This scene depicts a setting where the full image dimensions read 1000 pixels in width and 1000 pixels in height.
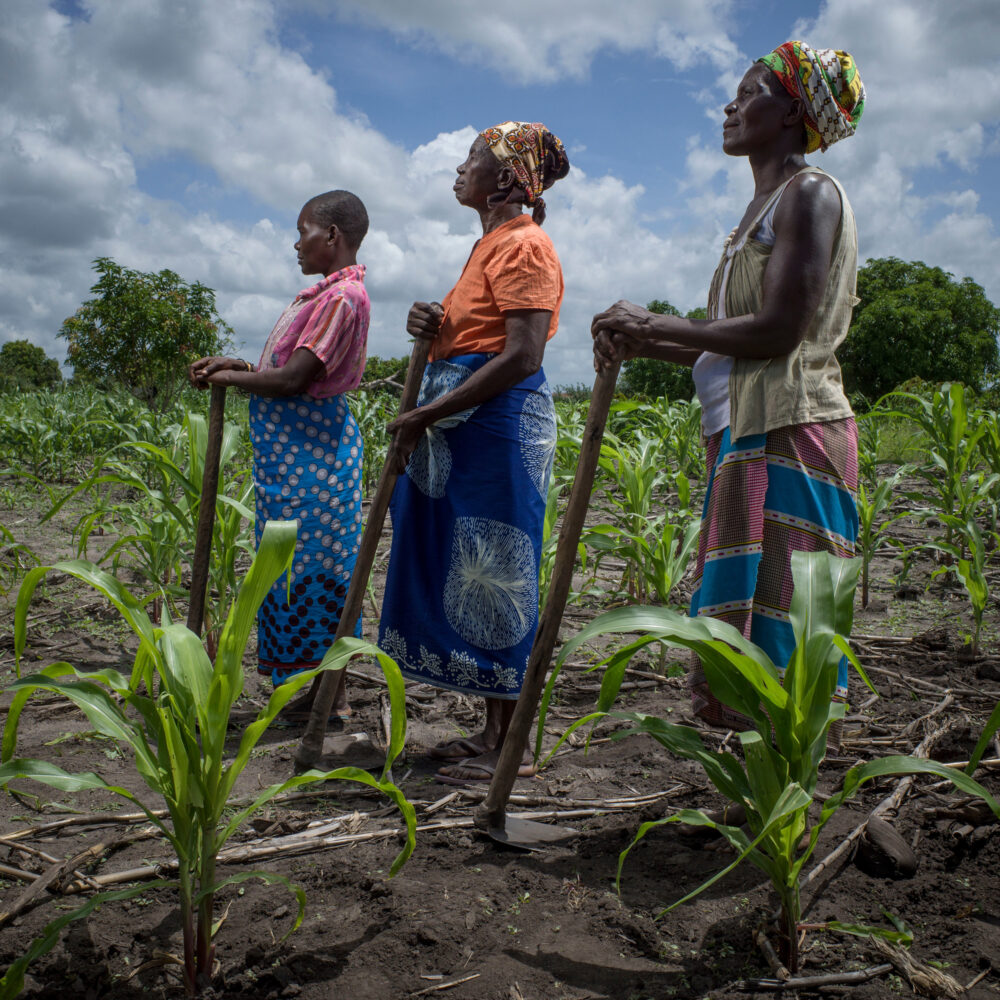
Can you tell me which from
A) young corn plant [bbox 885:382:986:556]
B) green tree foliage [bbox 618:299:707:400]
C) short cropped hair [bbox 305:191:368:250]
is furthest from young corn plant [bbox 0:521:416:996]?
green tree foliage [bbox 618:299:707:400]

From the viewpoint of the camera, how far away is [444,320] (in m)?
2.37

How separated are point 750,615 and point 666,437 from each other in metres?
4.89

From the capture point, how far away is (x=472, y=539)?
2.36 meters

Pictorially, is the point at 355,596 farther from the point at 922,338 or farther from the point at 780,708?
the point at 922,338

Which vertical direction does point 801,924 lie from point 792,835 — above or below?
below

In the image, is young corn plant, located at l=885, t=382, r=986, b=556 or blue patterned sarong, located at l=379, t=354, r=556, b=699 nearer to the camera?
blue patterned sarong, located at l=379, t=354, r=556, b=699

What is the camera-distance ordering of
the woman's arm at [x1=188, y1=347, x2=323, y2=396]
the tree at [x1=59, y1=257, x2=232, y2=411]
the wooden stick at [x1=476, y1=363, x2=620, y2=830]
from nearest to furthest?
the wooden stick at [x1=476, y1=363, x2=620, y2=830], the woman's arm at [x1=188, y1=347, x2=323, y2=396], the tree at [x1=59, y1=257, x2=232, y2=411]

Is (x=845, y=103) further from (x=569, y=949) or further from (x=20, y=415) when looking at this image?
(x=20, y=415)

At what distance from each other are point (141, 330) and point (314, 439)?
57.0 ft

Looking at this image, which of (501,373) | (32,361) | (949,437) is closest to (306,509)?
(501,373)

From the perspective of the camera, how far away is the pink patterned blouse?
2588mm

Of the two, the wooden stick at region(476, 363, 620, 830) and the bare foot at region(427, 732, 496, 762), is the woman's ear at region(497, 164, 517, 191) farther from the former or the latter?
the bare foot at region(427, 732, 496, 762)

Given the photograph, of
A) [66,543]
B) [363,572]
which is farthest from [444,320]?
[66,543]

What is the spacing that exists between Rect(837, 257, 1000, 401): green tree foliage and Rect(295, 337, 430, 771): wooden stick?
1436 inches
